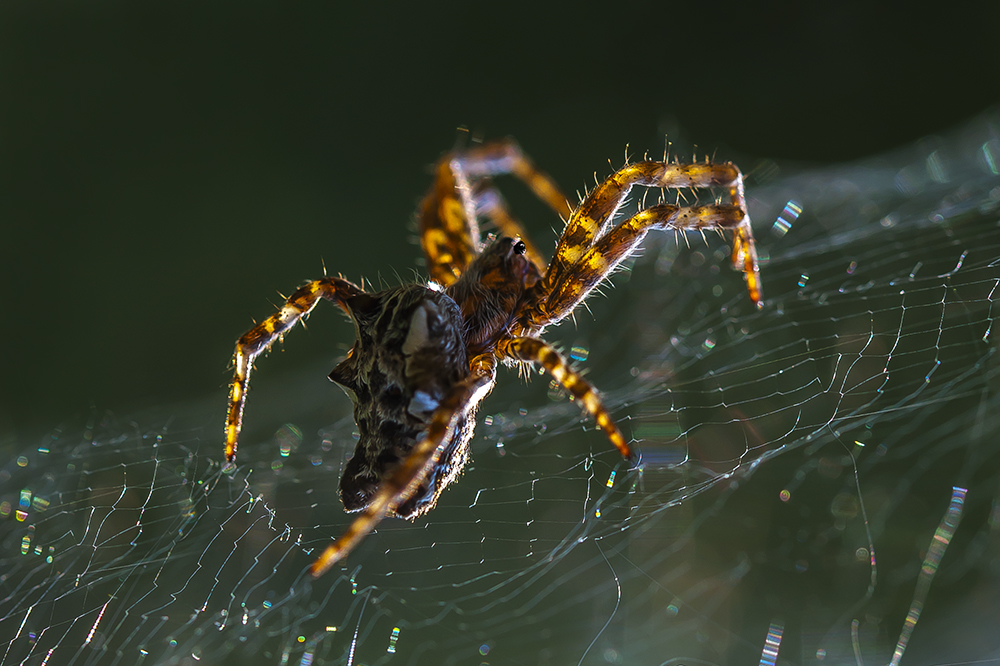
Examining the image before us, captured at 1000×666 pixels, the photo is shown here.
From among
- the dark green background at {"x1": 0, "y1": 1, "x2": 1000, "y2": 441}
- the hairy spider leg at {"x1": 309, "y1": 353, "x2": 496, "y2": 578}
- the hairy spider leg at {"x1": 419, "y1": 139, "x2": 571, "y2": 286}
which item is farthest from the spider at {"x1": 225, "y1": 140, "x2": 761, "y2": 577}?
the dark green background at {"x1": 0, "y1": 1, "x2": 1000, "y2": 441}

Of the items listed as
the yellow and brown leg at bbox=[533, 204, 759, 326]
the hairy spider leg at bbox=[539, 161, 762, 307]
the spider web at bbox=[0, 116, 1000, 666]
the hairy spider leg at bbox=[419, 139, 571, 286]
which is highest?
the hairy spider leg at bbox=[419, 139, 571, 286]

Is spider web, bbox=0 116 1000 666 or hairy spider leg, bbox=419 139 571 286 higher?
hairy spider leg, bbox=419 139 571 286

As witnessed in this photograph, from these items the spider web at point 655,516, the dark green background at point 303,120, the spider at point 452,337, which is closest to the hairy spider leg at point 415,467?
the spider at point 452,337

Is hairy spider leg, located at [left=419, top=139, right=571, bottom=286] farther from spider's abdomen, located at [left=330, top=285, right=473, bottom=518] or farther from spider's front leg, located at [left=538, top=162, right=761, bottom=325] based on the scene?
spider's abdomen, located at [left=330, top=285, right=473, bottom=518]

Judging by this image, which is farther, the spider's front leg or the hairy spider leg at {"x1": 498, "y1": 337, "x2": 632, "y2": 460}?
the spider's front leg

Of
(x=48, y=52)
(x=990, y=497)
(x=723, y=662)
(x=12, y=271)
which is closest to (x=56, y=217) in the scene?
(x=12, y=271)

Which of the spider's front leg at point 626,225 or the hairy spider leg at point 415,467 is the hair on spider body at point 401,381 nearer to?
the hairy spider leg at point 415,467
